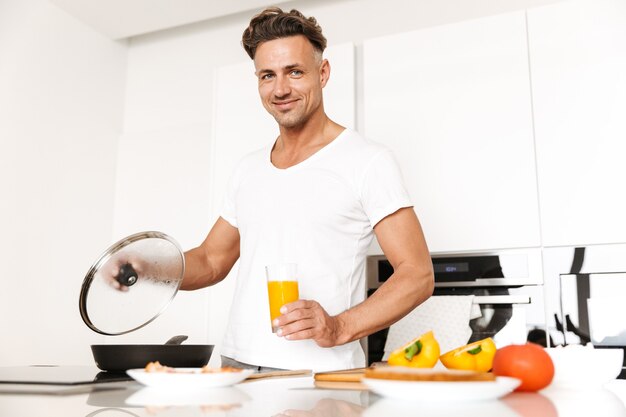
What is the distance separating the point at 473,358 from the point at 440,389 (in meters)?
0.30

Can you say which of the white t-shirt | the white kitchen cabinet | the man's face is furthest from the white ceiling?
the white t-shirt

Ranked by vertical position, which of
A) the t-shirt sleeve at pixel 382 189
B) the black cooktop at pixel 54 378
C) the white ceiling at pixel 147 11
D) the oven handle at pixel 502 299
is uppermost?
the white ceiling at pixel 147 11

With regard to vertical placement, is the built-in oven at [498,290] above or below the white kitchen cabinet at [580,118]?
below

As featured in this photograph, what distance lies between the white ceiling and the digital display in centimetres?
171

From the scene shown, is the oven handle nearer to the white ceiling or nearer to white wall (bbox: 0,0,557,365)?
white wall (bbox: 0,0,557,365)

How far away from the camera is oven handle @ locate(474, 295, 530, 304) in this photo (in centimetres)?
218

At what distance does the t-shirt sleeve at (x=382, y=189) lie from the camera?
1.52 meters

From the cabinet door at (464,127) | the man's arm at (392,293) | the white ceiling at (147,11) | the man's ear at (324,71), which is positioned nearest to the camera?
the man's arm at (392,293)

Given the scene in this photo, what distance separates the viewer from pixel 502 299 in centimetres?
221

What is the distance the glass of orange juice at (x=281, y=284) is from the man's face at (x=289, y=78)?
0.65 m

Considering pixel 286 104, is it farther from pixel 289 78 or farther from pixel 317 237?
pixel 317 237

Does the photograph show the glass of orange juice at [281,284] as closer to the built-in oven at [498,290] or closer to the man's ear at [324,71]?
the man's ear at [324,71]

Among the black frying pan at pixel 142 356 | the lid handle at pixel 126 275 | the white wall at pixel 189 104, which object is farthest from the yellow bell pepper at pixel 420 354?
the white wall at pixel 189 104

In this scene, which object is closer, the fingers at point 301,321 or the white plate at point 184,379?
the white plate at point 184,379
